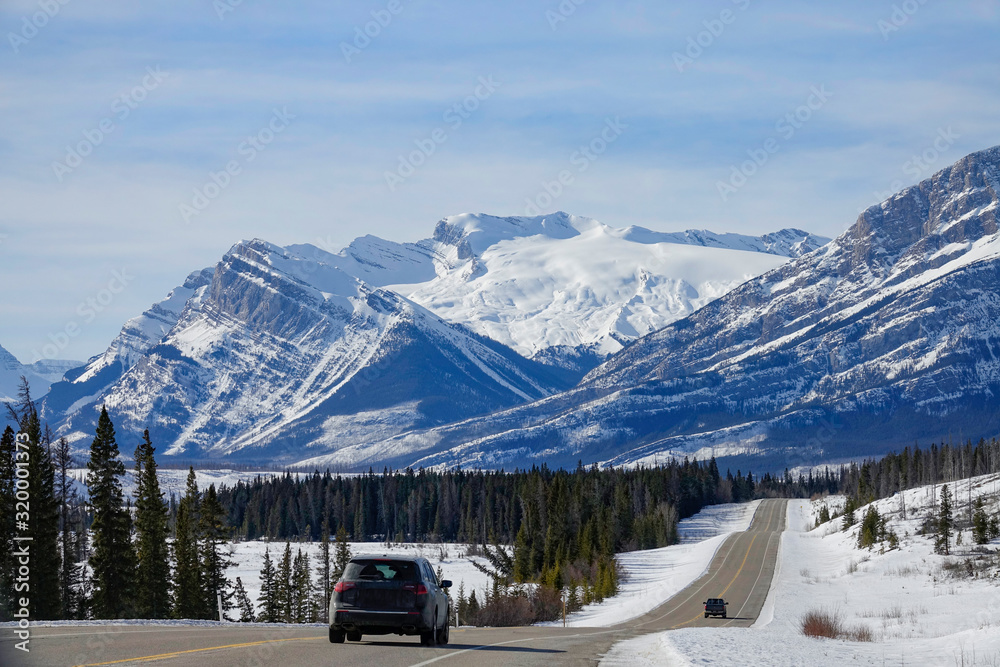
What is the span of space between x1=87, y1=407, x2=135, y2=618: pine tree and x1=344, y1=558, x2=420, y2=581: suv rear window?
143 ft

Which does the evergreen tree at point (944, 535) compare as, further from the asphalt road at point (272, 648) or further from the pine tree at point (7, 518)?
the pine tree at point (7, 518)

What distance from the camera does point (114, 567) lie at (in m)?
72.6

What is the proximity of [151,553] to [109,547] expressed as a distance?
19.0 ft

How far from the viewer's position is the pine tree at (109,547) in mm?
71750

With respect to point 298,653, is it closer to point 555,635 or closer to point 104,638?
point 104,638

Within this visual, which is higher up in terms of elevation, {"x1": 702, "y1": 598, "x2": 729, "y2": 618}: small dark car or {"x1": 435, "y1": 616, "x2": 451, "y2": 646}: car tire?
{"x1": 435, "y1": 616, "x2": 451, "y2": 646}: car tire

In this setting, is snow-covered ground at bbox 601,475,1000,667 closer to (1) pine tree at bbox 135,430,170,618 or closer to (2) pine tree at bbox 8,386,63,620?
(2) pine tree at bbox 8,386,63,620

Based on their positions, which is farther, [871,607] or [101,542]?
[871,607]

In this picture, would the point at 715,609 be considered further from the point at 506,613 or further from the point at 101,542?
the point at 101,542

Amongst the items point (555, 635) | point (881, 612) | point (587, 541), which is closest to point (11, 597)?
point (555, 635)

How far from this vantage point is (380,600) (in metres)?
31.8

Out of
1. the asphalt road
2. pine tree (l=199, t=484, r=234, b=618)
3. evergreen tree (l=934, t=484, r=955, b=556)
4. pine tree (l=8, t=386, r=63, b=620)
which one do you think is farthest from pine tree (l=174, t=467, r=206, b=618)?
evergreen tree (l=934, t=484, r=955, b=556)

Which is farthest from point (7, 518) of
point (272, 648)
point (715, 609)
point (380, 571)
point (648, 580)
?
point (648, 580)

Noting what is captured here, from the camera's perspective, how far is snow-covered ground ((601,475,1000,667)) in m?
33.5
